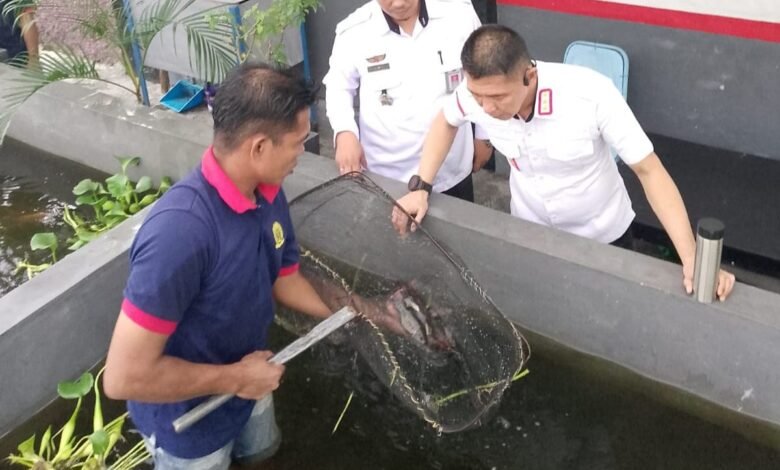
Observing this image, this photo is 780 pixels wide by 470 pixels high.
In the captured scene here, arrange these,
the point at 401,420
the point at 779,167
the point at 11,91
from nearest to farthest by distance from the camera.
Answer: the point at 401,420
the point at 779,167
the point at 11,91

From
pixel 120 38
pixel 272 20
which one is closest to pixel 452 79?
pixel 272 20

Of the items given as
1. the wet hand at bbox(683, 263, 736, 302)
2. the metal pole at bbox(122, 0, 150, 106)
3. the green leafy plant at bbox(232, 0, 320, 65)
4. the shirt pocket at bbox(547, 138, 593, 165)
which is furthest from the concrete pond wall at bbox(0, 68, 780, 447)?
the metal pole at bbox(122, 0, 150, 106)

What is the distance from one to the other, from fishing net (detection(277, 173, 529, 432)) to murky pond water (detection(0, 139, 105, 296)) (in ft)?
6.95

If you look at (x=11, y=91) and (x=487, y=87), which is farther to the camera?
(x=11, y=91)

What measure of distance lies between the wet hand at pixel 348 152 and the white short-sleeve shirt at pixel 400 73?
1.5 inches

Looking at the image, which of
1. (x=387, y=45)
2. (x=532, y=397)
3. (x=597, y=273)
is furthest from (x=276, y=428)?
(x=387, y=45)

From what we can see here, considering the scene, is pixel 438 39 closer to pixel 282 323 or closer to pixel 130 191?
pixel 282 323

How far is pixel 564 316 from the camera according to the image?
3756mm

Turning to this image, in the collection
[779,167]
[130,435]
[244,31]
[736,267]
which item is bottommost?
[130,435]

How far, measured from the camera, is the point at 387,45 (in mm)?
3838

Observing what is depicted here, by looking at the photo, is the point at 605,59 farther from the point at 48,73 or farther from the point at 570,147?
the point at 48,73

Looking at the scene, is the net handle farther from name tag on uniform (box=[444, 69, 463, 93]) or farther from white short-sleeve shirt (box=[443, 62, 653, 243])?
name tag on uniform (box=[444, 69, 463, 93])

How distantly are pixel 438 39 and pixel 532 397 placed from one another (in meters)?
1.61

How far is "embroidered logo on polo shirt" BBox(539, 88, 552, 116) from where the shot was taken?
10.5 feet
